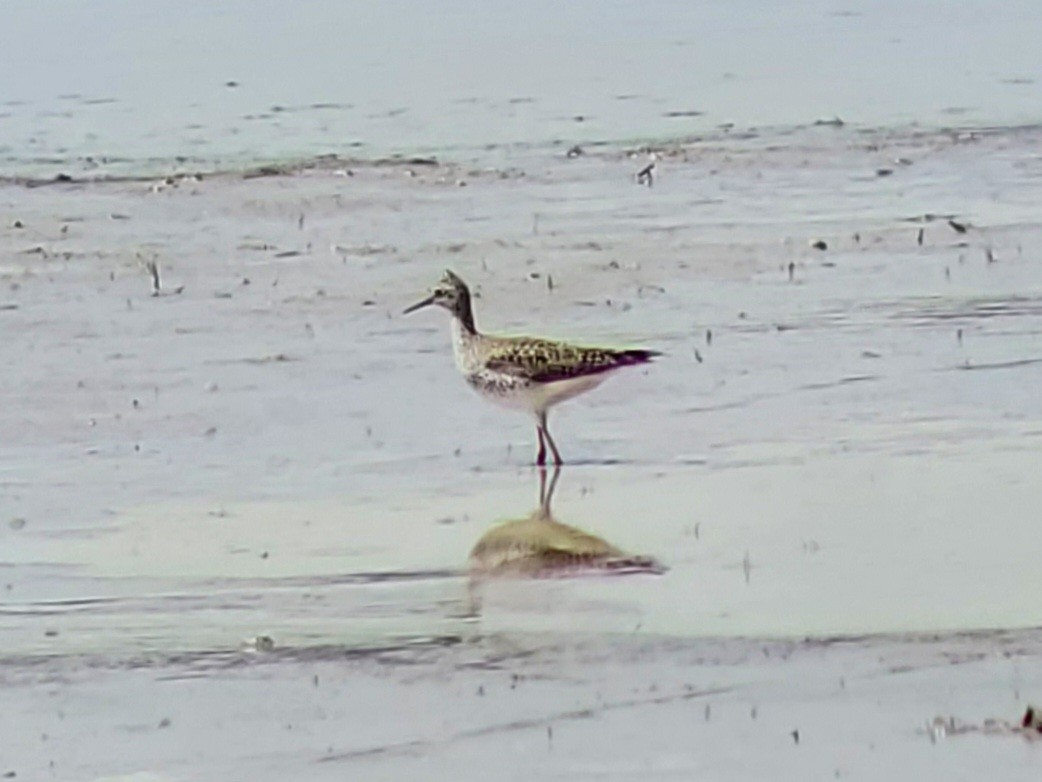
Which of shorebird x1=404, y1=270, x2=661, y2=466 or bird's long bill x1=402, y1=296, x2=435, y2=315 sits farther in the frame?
bird's long bill x1=402, y1=296, x2=435, y2=315

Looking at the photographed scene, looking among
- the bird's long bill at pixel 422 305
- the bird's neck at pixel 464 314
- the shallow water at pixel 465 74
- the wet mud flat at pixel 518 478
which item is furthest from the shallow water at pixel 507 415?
the shallow water at pixel 465 74

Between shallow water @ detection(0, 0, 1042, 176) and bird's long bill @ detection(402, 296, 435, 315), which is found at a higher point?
shallow water @ detection(0, 0, 1042, 176)

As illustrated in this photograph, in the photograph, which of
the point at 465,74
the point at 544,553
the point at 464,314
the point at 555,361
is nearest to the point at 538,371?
the point at 555,361

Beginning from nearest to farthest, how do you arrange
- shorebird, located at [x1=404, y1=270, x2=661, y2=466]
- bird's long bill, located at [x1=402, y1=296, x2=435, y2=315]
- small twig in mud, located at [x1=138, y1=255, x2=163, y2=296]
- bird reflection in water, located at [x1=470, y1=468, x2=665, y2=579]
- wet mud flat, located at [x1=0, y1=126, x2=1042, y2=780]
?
wet mud flat, located at [x1=0, y1=126, x2=1042, y2=780] < bird reflection in water, located at [x1=470, y1=468, x2=665, y2=579] < shorebird, located at [x1=404, y1=270, x2=661, y2=466] < bird's long bill, located at [x1=402, y1=296, x2=435, y2=315] < small twig in mud, located at [x1=138, y1=255, x2=163, y2=296]

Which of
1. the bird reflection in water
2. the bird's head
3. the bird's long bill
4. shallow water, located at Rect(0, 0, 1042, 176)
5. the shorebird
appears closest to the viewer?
the bird reflection in water

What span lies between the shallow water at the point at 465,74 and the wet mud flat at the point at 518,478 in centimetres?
197

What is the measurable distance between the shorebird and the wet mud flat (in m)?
0.17

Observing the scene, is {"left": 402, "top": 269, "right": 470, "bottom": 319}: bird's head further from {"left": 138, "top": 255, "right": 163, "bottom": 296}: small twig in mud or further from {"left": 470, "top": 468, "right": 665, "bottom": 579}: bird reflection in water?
{"left": 138, "top": 255, "right": 163, "bottom": 296}: small twig in mud

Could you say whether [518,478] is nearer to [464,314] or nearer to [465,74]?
[464,314]

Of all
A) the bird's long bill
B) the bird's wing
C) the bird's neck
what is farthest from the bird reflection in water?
the bird's long bill

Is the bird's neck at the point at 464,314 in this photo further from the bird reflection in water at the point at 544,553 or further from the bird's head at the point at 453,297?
the bird reflection in water at the point at 544,553

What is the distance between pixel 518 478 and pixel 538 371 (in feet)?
2.36

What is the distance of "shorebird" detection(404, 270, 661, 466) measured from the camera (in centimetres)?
1167

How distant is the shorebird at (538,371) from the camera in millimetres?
11672
